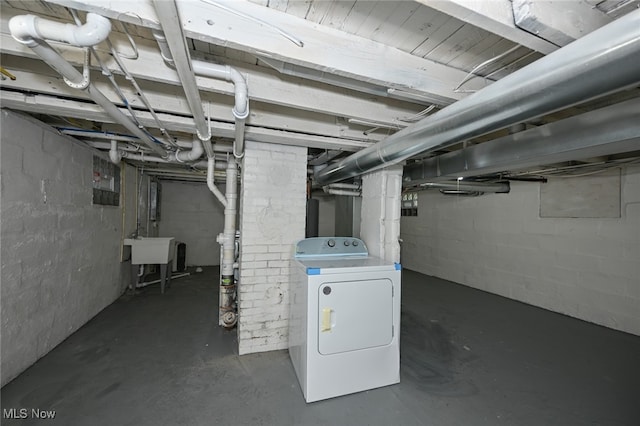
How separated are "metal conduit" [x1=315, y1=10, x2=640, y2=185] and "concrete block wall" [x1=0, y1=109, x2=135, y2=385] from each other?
2876 mm

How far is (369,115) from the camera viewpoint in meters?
1.92

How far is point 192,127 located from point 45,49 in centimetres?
101

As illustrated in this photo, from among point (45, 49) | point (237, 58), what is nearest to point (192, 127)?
point (237, 58)

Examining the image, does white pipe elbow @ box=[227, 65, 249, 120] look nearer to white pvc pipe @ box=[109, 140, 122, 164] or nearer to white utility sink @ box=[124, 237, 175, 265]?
white pvc pipe @ box=[109, 140, 122, 164]

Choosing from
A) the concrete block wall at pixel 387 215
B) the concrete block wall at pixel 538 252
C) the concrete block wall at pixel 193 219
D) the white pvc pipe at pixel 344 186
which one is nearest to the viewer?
the concrete block wall at pixel 387 215

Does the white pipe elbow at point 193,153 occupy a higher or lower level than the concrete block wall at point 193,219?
higher

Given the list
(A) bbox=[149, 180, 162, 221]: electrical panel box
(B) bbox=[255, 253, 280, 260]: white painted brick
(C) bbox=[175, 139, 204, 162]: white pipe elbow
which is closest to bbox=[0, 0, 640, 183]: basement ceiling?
(C) bbox=[175, 139, 204, 162]: white pipe elbow

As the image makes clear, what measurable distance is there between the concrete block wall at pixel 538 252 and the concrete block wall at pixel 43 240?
5745 mm

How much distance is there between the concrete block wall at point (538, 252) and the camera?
3.01 m

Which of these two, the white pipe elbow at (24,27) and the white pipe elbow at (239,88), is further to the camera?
the white pipe elbow at (239,88)

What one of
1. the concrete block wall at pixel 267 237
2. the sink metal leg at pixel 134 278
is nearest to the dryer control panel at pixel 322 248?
the concrete block wall at pixel 267 237

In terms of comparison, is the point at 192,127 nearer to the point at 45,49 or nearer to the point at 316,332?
the point at 45,49

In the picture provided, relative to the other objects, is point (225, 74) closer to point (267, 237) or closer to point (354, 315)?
point (267, 237)

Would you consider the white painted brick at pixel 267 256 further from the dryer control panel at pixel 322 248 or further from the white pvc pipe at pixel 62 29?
the white pvc pipe at pixel 62 29
